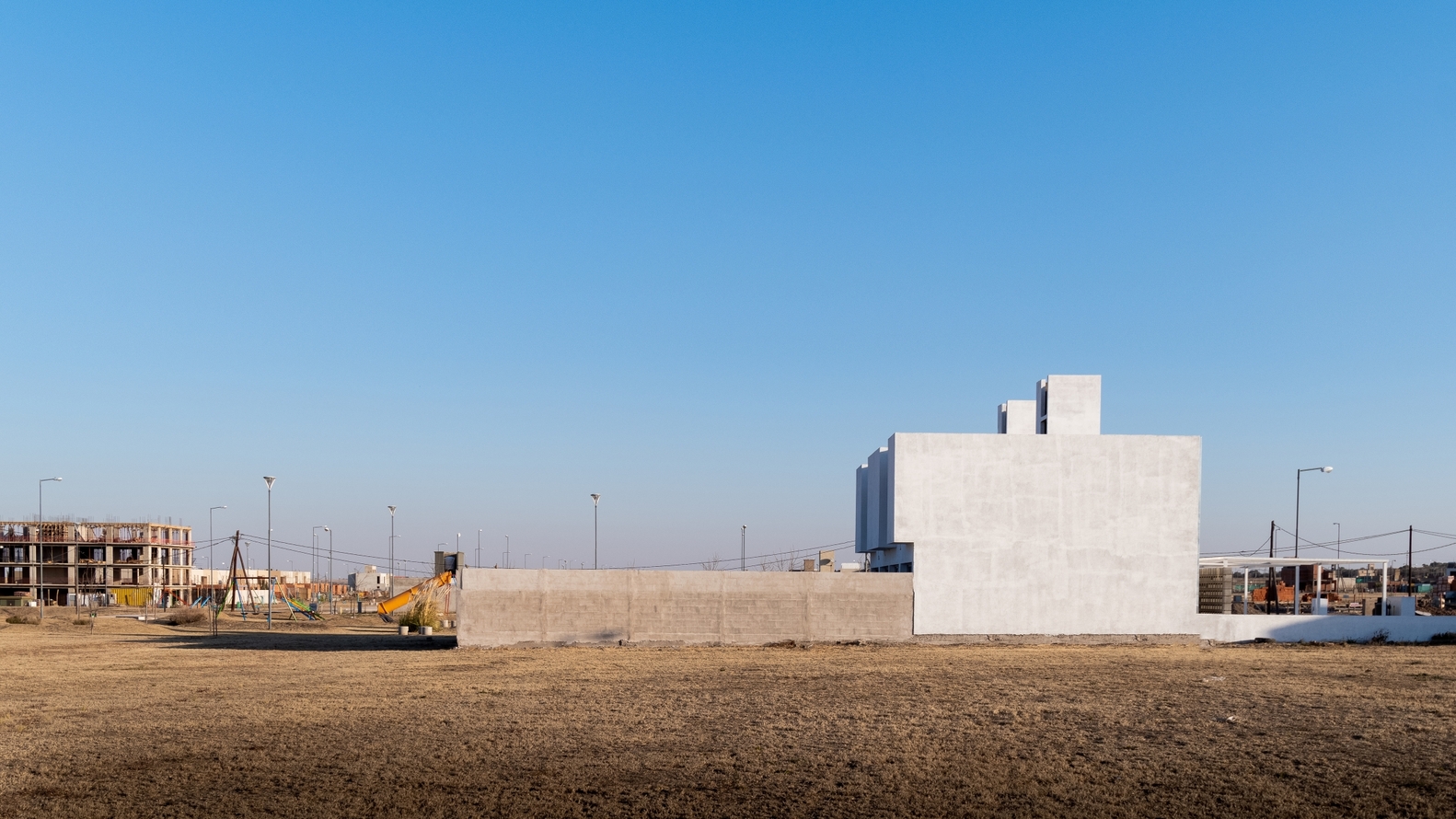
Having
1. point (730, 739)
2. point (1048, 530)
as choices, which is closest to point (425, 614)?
point (1048, 530)

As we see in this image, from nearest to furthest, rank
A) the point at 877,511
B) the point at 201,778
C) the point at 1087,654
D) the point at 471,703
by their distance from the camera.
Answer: the point at 201,778
the point at 471,703
the point at 1087,654
the point at 877,511

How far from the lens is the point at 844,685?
2800 centimetres

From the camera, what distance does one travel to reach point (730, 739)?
769 inches

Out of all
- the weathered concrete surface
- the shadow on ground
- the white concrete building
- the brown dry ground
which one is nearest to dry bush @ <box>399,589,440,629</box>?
the shadow on ground

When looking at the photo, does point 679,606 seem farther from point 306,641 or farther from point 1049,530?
point 306,641

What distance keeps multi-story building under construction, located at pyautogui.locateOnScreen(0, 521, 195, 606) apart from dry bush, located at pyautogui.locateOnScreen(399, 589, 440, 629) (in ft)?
212

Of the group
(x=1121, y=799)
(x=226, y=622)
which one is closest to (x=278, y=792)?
(x=1121, y=799)

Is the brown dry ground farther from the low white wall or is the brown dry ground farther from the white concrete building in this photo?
the low white wall

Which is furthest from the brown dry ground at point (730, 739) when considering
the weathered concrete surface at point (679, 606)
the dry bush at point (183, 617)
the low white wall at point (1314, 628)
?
the dry bush at point (183, 617)

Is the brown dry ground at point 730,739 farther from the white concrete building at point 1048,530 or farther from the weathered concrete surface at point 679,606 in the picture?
the white concrete building at point 1048,530

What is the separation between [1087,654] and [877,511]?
13607 millimetres

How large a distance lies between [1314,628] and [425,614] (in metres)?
43.3

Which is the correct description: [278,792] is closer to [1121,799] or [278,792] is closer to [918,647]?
[1121,799]

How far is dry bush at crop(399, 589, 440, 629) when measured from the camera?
57344 millimetres
